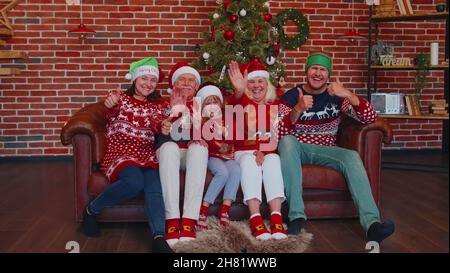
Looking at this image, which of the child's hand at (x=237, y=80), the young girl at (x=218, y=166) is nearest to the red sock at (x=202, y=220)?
the young girl at (x=218, y=166)

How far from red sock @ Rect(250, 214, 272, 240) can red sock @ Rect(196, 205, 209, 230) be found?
10.5 inches

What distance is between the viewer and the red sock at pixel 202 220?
278cm

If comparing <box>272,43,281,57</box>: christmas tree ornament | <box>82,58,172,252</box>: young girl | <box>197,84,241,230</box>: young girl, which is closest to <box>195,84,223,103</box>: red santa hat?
<box>197,84,241,230</box>: young girl

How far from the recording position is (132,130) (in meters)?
2.91

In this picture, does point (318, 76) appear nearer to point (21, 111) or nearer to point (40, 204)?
point (40, 204)

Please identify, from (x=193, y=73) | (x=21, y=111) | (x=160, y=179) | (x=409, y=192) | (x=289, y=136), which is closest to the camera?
(x=160, y=179)

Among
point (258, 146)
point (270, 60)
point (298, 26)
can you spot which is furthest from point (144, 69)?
point (298, 26)

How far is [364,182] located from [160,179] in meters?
1.11

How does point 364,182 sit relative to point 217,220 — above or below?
above

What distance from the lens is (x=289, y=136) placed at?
298cm

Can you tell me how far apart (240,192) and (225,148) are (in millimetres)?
267

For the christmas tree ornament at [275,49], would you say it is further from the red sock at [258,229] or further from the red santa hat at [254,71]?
the red sock at [258,229]
